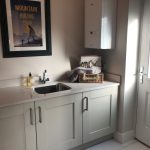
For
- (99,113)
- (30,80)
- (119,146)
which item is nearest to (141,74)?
(99,113)

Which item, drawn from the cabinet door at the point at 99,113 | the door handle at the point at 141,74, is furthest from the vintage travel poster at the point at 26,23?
the door handle at the point at 141,74

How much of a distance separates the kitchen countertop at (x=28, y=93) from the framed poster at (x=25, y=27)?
45 centimetres

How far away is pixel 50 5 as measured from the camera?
2426mm

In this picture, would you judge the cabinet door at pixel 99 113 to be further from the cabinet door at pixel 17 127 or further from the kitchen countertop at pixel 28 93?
the cabinet door at pixel 17 127

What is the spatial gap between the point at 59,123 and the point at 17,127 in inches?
18.8

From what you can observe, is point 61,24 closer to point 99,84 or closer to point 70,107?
point 99,84

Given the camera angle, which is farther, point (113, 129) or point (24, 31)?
point (113, 129)

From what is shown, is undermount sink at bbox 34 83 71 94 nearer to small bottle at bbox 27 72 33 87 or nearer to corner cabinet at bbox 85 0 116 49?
small bottle at bbox 27 72 33 87

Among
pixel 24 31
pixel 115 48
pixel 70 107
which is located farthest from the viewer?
pixel 115 48

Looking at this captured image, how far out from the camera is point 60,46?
2615mm

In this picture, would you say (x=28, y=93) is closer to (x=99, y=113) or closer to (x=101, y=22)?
(x=99, y=113)

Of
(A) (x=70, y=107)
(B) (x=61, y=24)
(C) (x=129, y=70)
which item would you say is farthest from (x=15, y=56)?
(C) (x=129, y=70)

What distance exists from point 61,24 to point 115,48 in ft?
2.68

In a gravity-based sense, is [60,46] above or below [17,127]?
above
